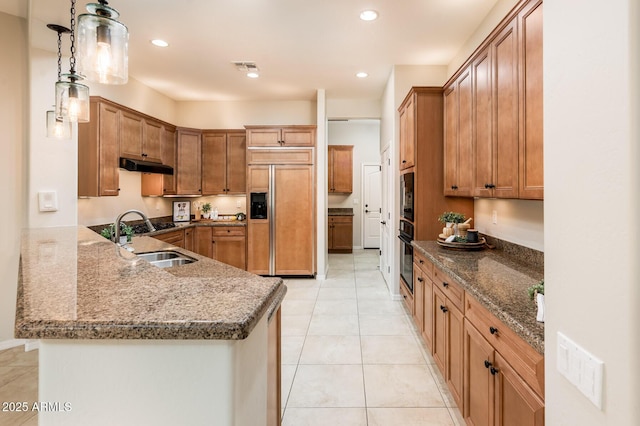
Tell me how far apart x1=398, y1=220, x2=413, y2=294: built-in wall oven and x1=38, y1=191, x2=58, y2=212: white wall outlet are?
3.39 meters

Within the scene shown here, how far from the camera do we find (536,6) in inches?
66.3

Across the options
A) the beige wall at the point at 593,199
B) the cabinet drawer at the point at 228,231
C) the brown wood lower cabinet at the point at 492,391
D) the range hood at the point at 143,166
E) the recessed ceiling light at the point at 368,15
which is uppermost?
the recessed ceiling light at the point at 368,15

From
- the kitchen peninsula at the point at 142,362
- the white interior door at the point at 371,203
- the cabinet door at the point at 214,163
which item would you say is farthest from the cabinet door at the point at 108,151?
the white interior door at the point at 371,203

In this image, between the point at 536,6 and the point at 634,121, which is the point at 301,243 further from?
the point at 634,121

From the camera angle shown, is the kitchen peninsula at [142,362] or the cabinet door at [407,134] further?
the cabinet door at [407,134]

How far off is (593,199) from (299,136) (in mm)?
4760

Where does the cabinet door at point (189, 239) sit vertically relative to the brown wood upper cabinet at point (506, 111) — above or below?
below

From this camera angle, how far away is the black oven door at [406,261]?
3434 millimetres

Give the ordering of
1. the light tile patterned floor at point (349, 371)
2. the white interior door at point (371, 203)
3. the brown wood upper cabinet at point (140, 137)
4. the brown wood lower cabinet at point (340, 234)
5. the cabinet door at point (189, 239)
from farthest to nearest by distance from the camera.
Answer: the white interior door at point (371, 203) → the brown wood lower cabinet at point (340, 234) → the cabinet door at point (189, 239) → the brown wood upper cabinet at point (140, 137) → the light tile patterned floor at point (349, 371)

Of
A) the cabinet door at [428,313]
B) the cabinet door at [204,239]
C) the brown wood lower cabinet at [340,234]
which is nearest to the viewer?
the cabinet door at [428,313]

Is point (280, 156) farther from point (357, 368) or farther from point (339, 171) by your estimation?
point (357, 368)

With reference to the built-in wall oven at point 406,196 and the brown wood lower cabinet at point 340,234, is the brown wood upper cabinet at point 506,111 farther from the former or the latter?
the brown wood lower cabinet at point 340,234

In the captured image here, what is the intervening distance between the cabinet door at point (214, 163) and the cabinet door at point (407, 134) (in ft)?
10.0

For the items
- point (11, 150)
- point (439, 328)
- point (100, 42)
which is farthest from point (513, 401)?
point (11, 150)
